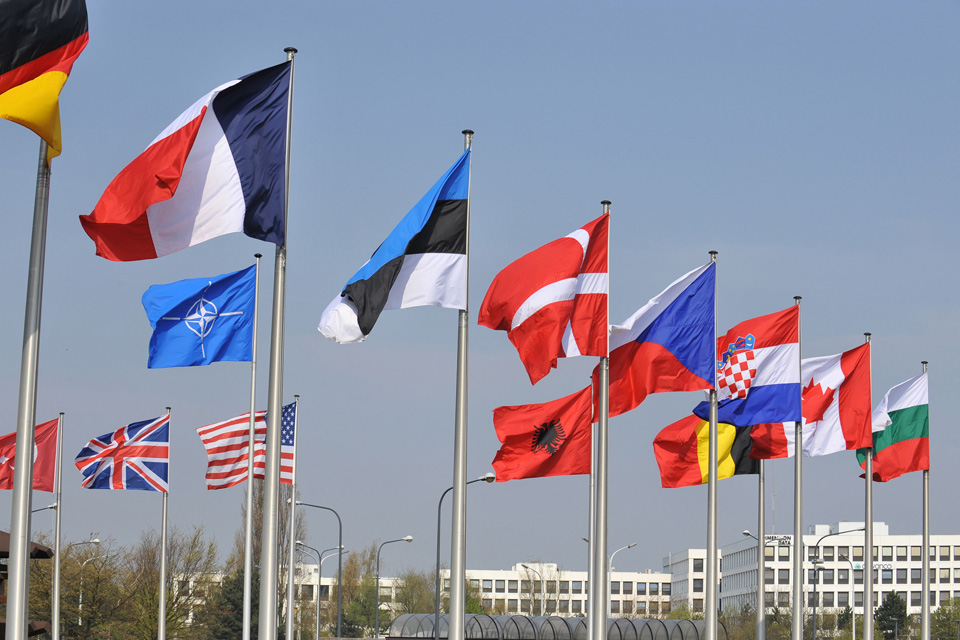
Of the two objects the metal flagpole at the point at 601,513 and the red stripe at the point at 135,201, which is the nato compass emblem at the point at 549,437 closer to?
the metal flagpole at the point at 601,513

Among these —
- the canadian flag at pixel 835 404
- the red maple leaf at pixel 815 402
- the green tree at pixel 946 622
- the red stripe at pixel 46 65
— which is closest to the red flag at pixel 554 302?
the red stripe at pixel 46 65

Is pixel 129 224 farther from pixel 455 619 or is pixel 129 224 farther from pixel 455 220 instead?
pixel 455 619

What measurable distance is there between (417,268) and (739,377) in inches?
413

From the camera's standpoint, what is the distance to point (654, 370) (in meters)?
22.3

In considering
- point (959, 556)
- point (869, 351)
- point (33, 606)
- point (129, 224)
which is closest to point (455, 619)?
point (129, 224)

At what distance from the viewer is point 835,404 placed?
28578 millimetres

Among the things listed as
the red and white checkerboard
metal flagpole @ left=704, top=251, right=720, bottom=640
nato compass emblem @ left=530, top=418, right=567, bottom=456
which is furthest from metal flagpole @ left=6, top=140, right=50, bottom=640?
the red and white checkerboard

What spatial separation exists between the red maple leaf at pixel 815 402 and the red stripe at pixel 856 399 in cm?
31

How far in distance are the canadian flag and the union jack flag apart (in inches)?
685

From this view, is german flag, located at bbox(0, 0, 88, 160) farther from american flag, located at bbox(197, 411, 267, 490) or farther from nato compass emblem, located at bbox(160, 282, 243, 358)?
american flag, located at bbox(197, 411, 267, 490)

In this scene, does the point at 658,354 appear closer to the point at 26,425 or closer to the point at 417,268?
the point at 417,268

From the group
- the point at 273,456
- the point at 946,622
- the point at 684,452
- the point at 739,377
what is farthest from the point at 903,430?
the point at 946,622

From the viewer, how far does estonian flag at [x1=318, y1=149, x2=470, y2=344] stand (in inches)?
669

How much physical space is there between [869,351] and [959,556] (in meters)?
149
